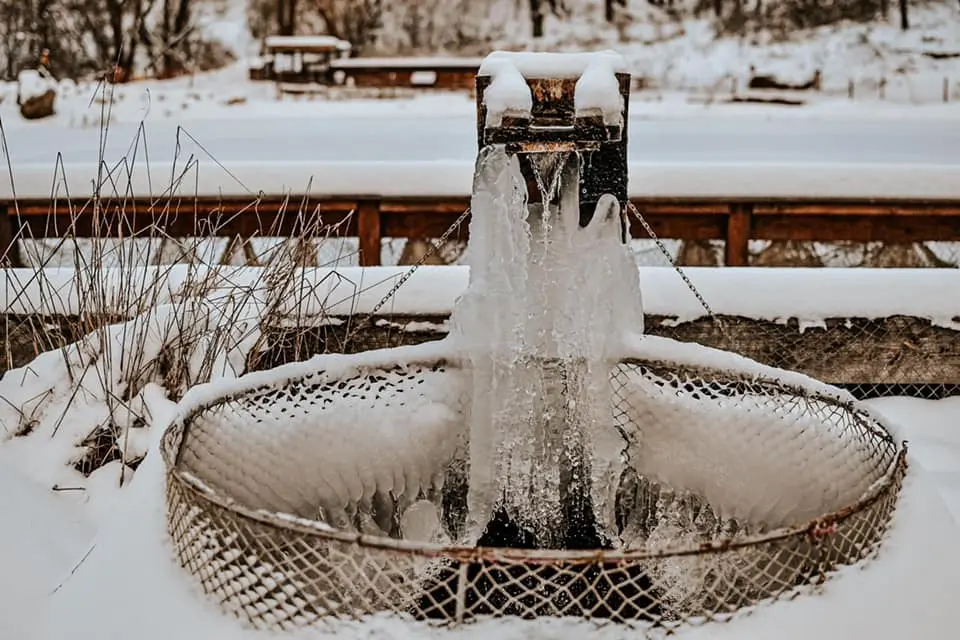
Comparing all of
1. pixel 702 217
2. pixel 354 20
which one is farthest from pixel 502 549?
pixel 354 20

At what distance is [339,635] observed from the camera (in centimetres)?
98

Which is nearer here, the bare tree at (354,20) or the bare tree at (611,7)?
the bare tree at (354,20)

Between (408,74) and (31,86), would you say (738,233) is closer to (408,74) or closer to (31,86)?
(31,86)

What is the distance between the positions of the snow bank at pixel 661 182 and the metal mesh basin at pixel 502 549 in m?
1.41

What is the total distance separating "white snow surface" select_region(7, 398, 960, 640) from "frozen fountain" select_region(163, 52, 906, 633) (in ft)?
0.40

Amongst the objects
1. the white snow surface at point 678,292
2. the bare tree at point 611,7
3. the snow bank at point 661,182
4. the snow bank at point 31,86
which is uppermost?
the bare tree at point 611,7

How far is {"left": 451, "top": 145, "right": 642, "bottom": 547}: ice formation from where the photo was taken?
1.54 m

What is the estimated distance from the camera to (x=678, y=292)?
2.38 meters

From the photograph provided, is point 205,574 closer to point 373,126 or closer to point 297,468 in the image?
point 297,468

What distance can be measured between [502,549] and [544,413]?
2.52 ft

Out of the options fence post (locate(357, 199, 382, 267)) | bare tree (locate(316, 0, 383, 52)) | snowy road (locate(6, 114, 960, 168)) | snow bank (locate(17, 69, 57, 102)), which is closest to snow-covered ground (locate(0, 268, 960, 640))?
fence post (locate(357, 199, 382, 267))

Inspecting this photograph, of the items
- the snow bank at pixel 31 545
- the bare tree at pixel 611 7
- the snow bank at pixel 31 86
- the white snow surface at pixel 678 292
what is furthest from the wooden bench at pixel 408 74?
the snow bank at pixel 31 545

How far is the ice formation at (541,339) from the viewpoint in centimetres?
154

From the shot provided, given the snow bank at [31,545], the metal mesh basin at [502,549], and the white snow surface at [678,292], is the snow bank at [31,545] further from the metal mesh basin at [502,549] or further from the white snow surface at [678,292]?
the white snow surface at [678,292]
